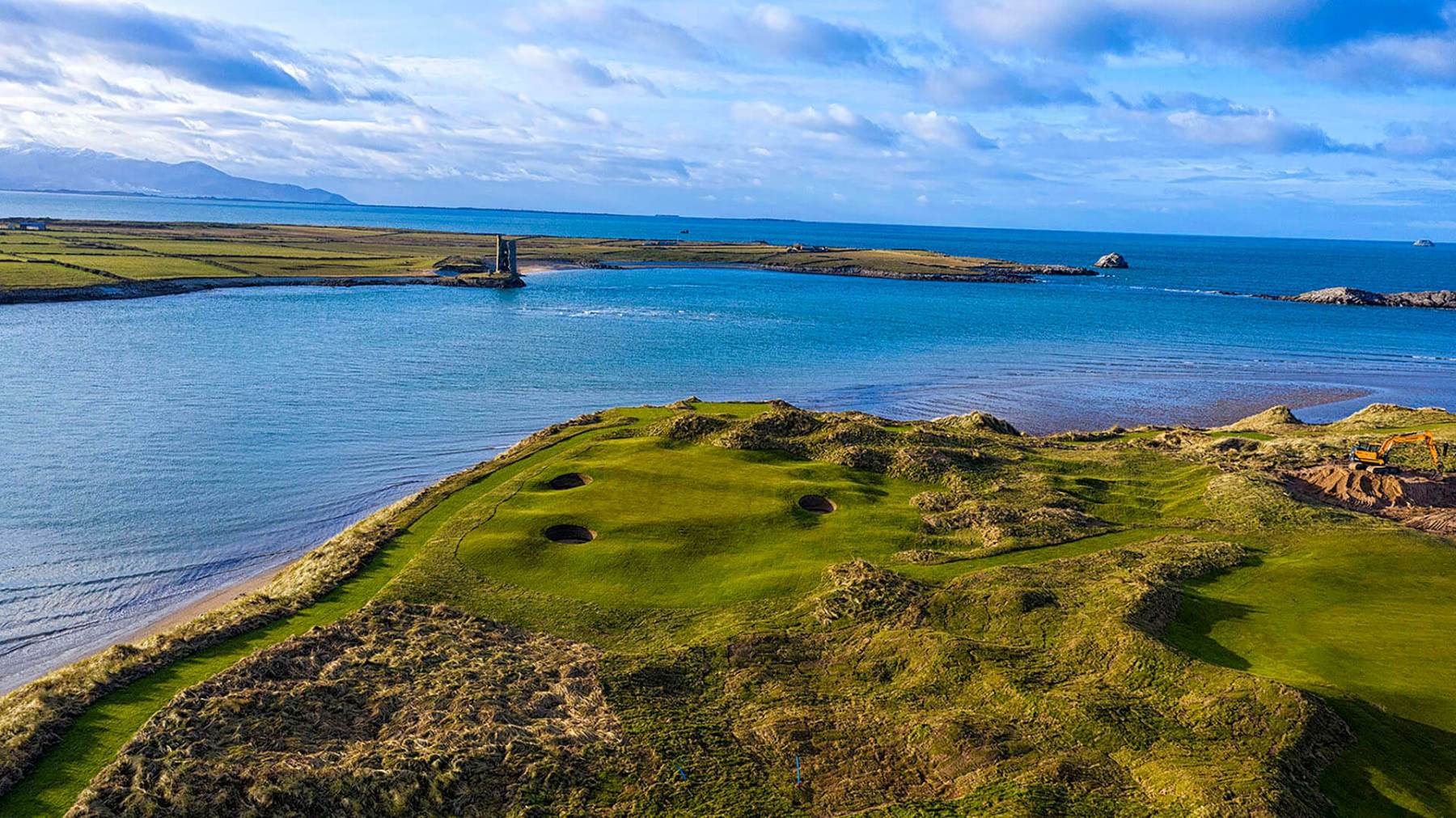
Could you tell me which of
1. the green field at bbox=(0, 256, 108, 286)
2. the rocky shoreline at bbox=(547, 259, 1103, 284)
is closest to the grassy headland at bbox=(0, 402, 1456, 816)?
the green field at bbox=(0, 256, 108, 286)

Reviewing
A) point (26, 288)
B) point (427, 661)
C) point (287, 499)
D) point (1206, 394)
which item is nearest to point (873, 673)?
point (427, 661)

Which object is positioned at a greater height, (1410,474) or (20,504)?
(1410,474)

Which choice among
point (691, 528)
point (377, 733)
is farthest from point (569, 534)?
point (377, 733)

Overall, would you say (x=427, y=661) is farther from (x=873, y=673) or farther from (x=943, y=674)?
(x=943, y=674)

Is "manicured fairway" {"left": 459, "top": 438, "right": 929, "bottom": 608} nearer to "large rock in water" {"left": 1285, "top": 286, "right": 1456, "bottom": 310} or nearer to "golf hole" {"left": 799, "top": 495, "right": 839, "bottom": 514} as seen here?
"golf hole" {"left": 799, "top": 495, "right": 839, "bottom": 514}

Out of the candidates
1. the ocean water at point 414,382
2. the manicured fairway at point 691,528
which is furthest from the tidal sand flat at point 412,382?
the manicured fairway at point 691,528

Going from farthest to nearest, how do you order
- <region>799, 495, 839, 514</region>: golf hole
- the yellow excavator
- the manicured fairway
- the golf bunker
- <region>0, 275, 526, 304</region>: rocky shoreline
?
<region>0, 275, 526, 304</region>: rocky shoreline < the yellow excavator < the golf bunker < <region>799, 495, 839, 514</region>: golf hole < the manicured fairway
